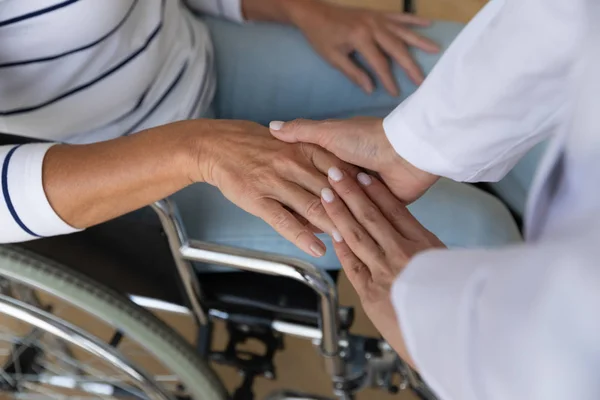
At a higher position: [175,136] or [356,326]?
[175,136]

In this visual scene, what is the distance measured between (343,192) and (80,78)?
339 mm

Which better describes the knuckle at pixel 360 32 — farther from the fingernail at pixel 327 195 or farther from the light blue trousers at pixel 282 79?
the fingernail at pixel 327 195

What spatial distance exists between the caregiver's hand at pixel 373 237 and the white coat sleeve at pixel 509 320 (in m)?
0.16

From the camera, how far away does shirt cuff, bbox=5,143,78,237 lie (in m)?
0.60

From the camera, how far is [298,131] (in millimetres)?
666

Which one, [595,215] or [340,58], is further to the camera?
[340,58]

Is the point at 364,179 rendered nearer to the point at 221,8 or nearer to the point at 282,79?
the point at 282,79

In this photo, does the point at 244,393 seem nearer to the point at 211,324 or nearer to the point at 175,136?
the point at 211,324

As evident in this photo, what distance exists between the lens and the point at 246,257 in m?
0.66

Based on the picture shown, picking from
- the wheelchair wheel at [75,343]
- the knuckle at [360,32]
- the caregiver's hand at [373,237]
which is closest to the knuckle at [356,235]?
the caregiver's hand at [373,237]

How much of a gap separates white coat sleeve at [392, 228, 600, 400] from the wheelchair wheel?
391 mm

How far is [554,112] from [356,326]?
0.75 metres

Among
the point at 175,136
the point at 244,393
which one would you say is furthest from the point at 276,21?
the point at 244,393

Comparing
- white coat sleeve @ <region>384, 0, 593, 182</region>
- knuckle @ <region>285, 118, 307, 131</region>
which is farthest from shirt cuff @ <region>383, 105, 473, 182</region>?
knuckle @ <region>285, 118, 307, 131</region>
